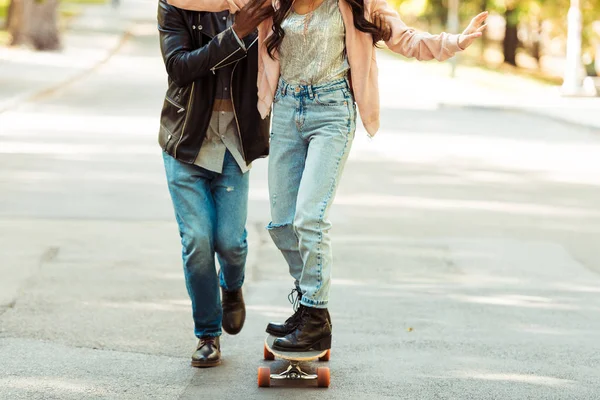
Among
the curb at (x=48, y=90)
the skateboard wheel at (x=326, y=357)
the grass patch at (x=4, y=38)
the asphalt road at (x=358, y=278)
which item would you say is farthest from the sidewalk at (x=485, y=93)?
the skateboard wheel at (x=326, y=357)

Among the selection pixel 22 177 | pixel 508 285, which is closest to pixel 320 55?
pixel 508 285

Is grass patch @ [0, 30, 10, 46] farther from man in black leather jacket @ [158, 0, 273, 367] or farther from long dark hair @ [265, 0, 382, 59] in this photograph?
long dark hair @ [265, 0, 382, 59]

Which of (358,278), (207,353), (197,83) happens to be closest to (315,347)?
(207,353)

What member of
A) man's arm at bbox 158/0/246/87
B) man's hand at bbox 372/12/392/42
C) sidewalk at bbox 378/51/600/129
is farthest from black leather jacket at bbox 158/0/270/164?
sidewalk at bbox 378/51/600/129

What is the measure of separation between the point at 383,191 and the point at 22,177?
3.67 metres

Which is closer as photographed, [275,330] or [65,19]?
[275,330]

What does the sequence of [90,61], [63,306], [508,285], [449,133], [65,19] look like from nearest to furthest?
[63,306], [508,285], [449,133], [90,61], [65,19]

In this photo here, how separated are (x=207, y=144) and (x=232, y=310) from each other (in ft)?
Answer: 2.91

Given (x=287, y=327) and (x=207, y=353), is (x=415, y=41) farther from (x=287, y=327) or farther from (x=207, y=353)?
(x=207, y=353)

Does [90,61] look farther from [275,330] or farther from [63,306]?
[275,330]

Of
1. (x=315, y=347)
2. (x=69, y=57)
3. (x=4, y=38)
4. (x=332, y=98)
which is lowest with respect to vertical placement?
(x=4, y=38)

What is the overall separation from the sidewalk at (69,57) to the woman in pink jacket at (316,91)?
553 inches

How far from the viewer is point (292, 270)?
5.25m

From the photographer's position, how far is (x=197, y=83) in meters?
5.12
